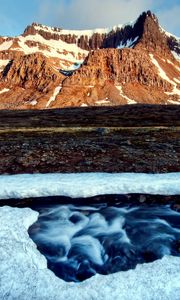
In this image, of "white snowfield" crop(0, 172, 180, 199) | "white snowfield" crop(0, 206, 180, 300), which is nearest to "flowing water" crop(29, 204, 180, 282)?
"white snowfield" crop(0, 206, 180, 300)

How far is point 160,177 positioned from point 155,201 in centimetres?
374

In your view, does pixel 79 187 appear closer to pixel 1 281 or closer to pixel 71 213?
pixel 71 213

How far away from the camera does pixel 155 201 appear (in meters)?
20.7

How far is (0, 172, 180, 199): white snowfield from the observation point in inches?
838

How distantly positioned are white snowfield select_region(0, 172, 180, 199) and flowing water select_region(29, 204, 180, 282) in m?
1.72

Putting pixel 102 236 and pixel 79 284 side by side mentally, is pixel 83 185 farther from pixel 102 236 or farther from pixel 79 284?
pixel 79 284

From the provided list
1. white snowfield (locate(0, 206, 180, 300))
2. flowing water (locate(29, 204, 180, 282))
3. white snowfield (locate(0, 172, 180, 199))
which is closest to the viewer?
white snowfield (locate(0, 206, 180, 300))

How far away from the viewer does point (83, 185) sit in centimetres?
2202

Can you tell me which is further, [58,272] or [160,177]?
[160,177]

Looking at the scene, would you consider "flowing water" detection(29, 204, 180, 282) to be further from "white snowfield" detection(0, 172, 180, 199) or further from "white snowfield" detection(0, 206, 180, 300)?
"white snowfield" detection(0, 172, 180, 199)

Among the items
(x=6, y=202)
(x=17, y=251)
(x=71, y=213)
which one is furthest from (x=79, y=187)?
(x=17, y=251)

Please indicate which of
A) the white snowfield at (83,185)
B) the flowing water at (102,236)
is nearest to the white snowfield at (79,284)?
the flowing water at (102,236)

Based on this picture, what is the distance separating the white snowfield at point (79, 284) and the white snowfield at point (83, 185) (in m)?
7.50

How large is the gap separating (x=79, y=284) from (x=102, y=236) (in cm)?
501
